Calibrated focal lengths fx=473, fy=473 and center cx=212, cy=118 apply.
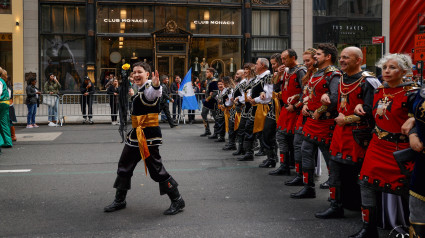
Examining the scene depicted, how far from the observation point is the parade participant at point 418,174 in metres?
3.20

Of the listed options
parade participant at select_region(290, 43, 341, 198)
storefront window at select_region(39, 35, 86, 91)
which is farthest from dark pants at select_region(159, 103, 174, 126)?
storefront window at select_region(39, 35, 86, 91)

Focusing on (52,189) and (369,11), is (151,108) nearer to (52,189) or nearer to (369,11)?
(52,189)

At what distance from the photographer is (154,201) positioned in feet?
20.4

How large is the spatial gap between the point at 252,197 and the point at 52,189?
295 cm

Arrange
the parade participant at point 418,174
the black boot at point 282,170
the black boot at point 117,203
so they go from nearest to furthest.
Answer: the parade participant at point 418,174, the black boot at point 117,203, the black boot at point 282,170

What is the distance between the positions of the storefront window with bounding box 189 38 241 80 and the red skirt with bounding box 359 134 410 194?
67.4 feet

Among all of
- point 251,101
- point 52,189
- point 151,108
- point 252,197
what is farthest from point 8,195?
point 251,101

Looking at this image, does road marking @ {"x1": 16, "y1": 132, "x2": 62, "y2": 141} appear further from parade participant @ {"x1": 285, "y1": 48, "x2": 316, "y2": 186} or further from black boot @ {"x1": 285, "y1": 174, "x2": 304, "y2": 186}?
parade participant @ {"x1": 285, "y1": 48, "x2": 316, "y2": 186}

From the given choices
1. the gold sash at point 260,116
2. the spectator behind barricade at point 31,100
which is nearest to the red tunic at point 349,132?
the gold sash at point 260,116

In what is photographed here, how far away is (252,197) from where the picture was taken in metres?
6.38

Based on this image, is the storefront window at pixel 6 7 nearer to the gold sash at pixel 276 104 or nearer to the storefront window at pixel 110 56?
the storefront window at pixel 110 56

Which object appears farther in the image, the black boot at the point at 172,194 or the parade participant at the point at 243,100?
the parade participant at the point at 243,100

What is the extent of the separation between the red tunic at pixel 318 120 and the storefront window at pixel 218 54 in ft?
61.6

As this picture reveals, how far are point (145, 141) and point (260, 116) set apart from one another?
12.2ft
